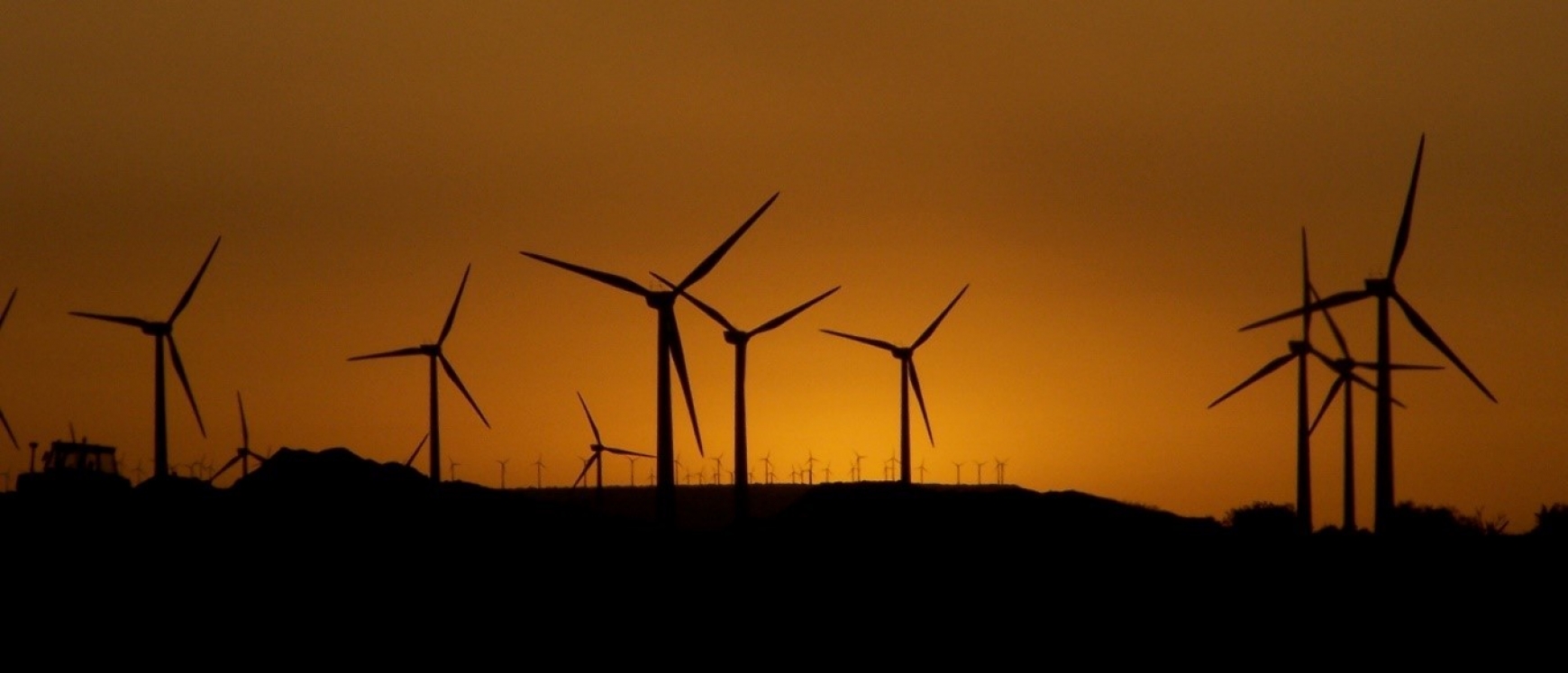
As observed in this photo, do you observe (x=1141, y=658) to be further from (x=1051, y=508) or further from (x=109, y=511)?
(x=109, y=511)

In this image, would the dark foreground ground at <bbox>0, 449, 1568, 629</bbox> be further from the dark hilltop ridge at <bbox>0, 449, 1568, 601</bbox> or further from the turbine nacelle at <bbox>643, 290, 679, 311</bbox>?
the turbine nacelle at <bbox>643, 290, 679, 311</bbox>

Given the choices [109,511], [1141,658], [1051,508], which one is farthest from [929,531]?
[109,511]

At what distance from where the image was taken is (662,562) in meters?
95.5

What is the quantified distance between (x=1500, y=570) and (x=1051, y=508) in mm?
18932

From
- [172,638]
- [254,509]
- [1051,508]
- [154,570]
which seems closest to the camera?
[172,638]

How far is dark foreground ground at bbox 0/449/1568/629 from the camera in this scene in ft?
282

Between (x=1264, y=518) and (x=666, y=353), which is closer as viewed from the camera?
(x=666, y=353)

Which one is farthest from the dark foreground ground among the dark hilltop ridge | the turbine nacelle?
the turbine nacelle

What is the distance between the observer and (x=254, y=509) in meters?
91.6

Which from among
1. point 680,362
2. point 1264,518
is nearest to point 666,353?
point 680,362

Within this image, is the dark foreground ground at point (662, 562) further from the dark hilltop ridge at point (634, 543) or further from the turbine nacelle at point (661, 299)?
the turbine nacelle at point (661, 299)

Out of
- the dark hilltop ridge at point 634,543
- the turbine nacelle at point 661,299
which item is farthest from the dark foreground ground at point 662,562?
the turbine nacelle at point 661,299

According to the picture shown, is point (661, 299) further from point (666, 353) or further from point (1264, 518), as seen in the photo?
point (1264, 518)

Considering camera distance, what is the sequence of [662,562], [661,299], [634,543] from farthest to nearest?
[661,299]
[634,543]
[662,562]
